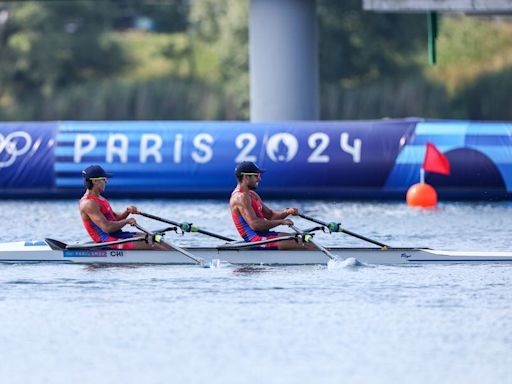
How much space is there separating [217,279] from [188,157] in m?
12.6

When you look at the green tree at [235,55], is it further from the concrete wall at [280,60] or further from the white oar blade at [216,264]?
the white oar blade at [216,264]

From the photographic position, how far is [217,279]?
2120cm

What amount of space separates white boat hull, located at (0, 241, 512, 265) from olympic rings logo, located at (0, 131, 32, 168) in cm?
1189

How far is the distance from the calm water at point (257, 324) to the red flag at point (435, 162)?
670 cm

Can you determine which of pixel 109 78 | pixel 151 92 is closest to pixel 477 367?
pixel 151 92

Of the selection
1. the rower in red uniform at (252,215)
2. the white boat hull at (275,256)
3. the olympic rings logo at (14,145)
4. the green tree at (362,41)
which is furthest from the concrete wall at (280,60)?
the green tree at (362,41)

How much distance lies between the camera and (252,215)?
22.2m

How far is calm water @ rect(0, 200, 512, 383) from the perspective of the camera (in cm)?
1500

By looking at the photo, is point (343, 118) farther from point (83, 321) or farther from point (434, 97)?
point (83, 321)

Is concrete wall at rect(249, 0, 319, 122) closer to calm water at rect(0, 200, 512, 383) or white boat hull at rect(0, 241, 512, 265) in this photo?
calm water at rect(0, 200, 512, 383)

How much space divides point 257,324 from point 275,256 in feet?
15.4

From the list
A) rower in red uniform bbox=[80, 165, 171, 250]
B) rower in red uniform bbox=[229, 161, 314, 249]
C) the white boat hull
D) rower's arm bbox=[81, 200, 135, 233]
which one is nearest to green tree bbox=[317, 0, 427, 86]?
rower in red uniform bbox=[229, 161, 314, 249]

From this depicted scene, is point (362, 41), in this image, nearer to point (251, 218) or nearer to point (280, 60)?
point (280, 60)

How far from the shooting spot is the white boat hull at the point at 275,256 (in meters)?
22.0
